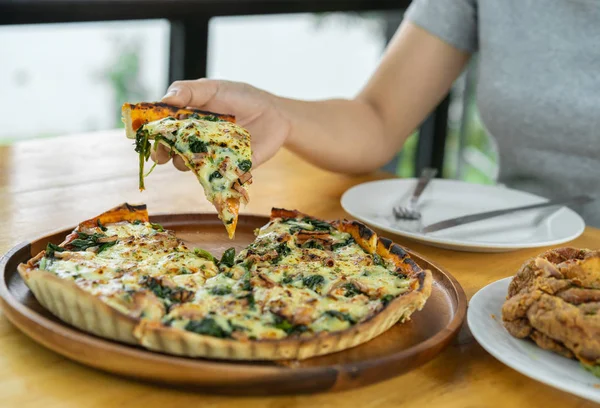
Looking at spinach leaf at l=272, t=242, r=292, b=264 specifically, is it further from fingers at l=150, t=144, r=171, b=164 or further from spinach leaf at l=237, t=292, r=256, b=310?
fingers at l=150, t=144, r=171, b=164

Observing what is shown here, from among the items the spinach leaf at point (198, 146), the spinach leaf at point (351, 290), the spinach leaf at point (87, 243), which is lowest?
the spinach leaf at point (87, 243)

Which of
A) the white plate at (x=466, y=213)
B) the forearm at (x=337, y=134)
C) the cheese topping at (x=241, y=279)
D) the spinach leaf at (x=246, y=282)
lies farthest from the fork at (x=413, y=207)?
the spinach leaf at (x=246, y=282)

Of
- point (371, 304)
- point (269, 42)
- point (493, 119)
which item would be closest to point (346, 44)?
point (269, 42)

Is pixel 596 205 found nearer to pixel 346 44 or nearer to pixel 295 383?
pixel 295 383

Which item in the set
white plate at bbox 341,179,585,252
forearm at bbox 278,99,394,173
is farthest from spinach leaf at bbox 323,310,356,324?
forearm at bbox 278,99,394,173

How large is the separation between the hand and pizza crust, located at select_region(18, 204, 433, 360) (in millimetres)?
600

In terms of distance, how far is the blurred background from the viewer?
13.2 ft

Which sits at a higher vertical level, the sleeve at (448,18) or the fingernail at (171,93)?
the sleeve at (448,18)

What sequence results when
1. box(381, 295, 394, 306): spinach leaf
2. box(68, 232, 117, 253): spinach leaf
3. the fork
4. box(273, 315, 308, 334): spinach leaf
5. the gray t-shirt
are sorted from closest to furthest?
box(273, 315, 308, 334): spinach leaf < box(381, 295, 394, 306): spinach leaf < box(68, 232, 117, 253): spinach leaf < the fork < the gray t-shirt

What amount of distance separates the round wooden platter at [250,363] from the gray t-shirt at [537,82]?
1277 mm

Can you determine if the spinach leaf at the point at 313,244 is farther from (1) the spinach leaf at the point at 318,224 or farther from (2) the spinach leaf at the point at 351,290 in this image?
(2) the spinach leaf at the point at 351,290

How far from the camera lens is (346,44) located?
16.6ft

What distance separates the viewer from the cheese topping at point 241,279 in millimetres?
1243

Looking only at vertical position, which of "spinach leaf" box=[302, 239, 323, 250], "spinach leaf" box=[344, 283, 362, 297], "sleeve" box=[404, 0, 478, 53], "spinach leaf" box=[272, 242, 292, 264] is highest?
"sleeve" box=[404, 0, 478, 53]
